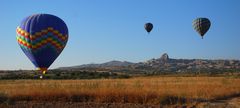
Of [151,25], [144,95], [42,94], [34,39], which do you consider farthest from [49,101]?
[151,25]

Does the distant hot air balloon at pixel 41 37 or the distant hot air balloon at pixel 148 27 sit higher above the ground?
the distant hot air balloon at pixel 148 27

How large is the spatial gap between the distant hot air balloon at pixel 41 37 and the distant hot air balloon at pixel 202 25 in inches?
1141

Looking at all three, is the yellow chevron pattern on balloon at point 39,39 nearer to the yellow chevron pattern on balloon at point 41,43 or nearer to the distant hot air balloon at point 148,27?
the yellow chevron pattern on balloon at point 41,43

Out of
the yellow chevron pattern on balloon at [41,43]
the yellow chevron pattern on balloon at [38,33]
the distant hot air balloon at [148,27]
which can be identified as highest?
the distant hot air balloon at [148,27]

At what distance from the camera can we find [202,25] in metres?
67.9

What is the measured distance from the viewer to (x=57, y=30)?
4462cm

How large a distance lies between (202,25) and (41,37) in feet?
103

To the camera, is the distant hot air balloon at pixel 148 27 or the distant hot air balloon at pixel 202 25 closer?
the distant hot air balloon at pixel 202 25

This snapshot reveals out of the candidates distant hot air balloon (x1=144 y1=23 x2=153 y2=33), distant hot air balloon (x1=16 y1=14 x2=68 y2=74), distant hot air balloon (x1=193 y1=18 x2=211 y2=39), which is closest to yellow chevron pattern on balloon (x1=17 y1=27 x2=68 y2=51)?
distant hot air balloon (x1=16 y1=14 x2=68 y2=74)

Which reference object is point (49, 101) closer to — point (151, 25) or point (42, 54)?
point (42, 54)

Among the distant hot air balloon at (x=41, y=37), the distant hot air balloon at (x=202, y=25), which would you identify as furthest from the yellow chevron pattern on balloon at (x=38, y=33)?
the distant hot air balloon at (x=202, y=25)

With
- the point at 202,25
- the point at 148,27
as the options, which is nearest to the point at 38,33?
the point at 202,25

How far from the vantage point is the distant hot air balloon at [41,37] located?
44000 millimetres

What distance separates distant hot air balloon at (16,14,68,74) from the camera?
144 feet
